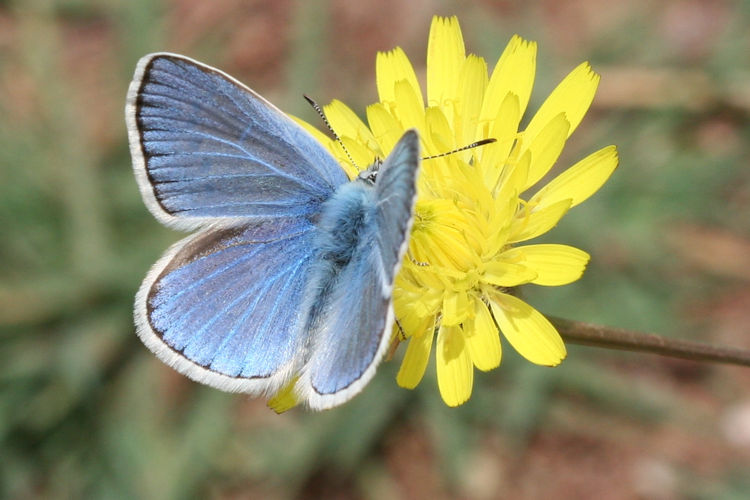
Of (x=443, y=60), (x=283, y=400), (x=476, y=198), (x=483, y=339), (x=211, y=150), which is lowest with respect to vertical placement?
(x=483, y=339)

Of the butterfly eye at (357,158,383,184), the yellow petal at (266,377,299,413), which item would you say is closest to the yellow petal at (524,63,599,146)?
the butterfly eye at (357,158,383,184)

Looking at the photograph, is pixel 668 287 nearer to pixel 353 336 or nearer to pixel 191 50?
pixel 353 336

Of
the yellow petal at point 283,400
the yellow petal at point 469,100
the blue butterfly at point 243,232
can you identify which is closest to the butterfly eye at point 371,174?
the blue butterfly at point 243,232

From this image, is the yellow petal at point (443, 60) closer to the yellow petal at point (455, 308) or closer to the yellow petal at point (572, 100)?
the yellow petal at point (572, 100)

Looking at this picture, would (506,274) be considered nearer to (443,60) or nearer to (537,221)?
(537,221)

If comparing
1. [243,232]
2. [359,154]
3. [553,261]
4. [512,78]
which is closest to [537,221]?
[553,261]

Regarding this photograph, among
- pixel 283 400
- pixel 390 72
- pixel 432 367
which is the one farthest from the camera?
pixel 432 367
